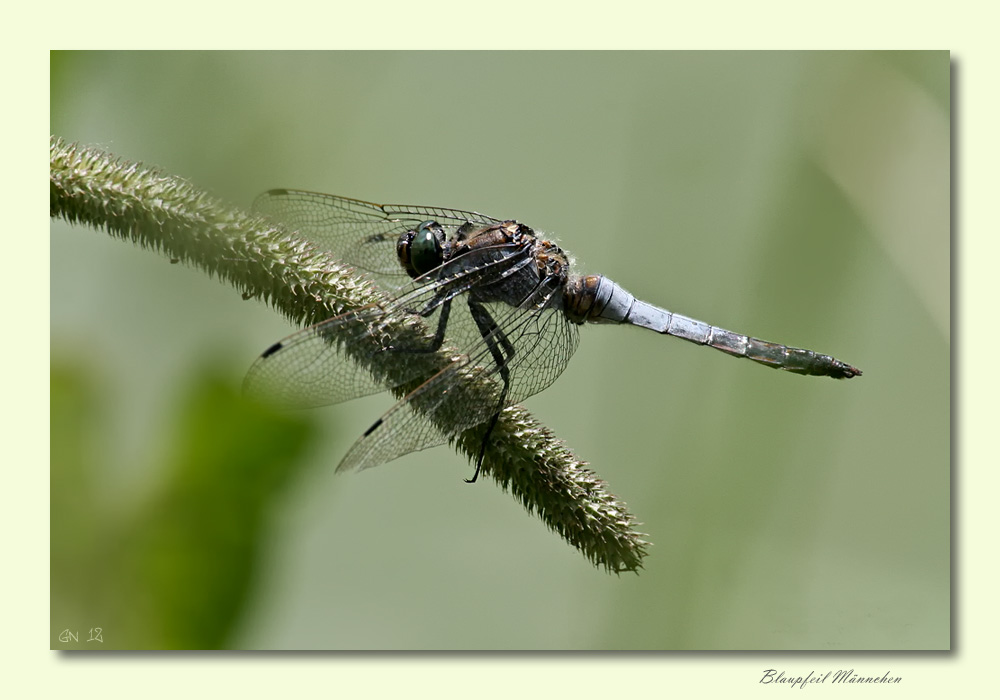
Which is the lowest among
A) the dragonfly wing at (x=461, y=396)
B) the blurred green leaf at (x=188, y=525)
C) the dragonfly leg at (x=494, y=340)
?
the blurred green leaf at (x=188, y=525)

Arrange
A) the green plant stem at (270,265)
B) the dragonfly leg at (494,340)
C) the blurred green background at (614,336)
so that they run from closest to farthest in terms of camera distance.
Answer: the green plant stem at (270,265) < the dragonfly leg at (494,340) < the blurred green background at (614,336)

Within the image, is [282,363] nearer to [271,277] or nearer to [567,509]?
[271,277]

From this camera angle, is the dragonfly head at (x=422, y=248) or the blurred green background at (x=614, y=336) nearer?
the dragonfly head at (x=422, y=248)

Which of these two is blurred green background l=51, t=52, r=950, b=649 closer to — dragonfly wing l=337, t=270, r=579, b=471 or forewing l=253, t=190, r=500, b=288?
dragonfly wing l=337, t=270, r=579, b=471

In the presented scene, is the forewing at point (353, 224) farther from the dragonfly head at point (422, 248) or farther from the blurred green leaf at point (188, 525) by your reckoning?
the blurred green leaf at point (188, 525)

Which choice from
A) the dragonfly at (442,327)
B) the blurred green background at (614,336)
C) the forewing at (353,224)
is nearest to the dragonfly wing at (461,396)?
the dragonfly at (442,327)

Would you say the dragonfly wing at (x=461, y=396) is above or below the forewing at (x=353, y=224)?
below

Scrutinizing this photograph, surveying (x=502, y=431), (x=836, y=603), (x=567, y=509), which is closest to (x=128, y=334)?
(x=502, y=431)

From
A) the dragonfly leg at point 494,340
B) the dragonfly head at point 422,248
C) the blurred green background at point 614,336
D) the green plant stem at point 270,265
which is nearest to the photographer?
the green plant stem at point 270,265
